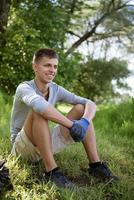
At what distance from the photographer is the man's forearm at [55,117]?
11.9ft

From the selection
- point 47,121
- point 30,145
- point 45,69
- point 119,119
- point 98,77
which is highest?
point 45,69

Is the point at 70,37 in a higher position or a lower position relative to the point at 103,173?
higher

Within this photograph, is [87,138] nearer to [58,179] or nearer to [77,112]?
[77,112]

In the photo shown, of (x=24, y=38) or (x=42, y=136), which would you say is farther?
(x=24, y=38)

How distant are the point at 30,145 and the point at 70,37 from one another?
1701 cm

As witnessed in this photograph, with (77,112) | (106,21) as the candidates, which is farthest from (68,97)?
(106,21)

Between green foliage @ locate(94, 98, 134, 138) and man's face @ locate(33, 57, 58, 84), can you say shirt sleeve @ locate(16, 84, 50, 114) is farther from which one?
green foliage @ locate(94, 98, 134, 138)

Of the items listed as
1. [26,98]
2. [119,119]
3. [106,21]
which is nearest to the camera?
[26,98]

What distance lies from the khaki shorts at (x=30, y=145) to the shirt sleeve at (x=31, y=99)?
0.29 meters

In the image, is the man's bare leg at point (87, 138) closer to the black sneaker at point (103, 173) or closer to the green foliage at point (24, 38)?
the black sneaker at point (103, 173)

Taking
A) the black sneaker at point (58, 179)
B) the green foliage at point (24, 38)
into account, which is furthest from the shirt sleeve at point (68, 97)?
the green foliage at point (24, 38)

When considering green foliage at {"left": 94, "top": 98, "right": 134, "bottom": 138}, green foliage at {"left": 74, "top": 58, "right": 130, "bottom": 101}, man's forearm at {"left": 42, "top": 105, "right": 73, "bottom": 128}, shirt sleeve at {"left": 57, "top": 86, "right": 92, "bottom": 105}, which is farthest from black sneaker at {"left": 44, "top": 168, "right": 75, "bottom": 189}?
green foliage at {"left": 74, "top": 58, "right": 130, "bottom": 101}

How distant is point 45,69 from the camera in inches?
156

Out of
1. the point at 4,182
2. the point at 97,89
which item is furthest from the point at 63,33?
the point at 4,182
